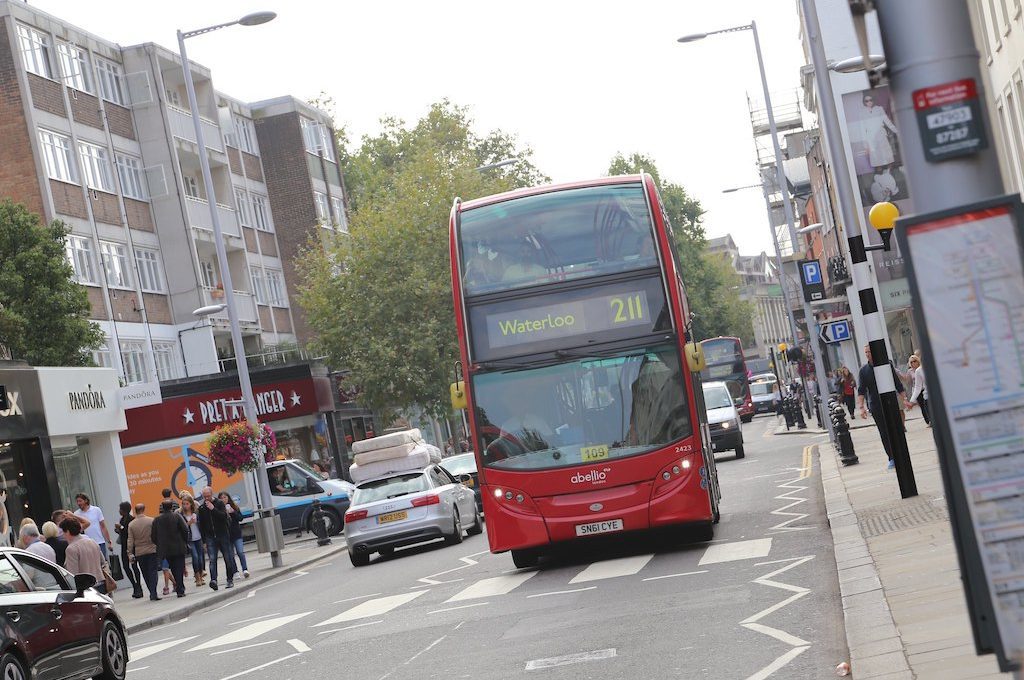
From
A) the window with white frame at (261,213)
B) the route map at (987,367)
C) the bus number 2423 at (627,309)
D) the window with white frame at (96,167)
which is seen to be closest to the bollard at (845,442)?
the bus number 2423 at (627,309)

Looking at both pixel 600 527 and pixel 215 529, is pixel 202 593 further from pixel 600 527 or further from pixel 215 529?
pixel 600 527

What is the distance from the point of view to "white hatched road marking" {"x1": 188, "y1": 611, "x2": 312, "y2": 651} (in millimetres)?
16625

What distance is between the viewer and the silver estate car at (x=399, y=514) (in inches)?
1018

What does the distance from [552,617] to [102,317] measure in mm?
37001

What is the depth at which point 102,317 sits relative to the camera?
4812cm

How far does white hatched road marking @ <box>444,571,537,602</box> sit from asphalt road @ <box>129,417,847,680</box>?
0.17 ft

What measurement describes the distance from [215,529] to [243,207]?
120 feet

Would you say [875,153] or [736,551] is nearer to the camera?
→ [736,551]

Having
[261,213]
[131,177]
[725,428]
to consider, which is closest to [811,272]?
[725,428]

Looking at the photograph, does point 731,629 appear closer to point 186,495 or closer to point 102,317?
point 186,495

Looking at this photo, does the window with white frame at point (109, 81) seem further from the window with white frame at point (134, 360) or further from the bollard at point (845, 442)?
the bollard at point (845, 442)

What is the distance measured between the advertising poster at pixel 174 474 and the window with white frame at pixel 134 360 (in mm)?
3344

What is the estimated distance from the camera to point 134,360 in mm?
50031

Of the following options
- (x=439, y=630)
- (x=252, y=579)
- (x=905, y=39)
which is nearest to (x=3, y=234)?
(x=252, y=579)
